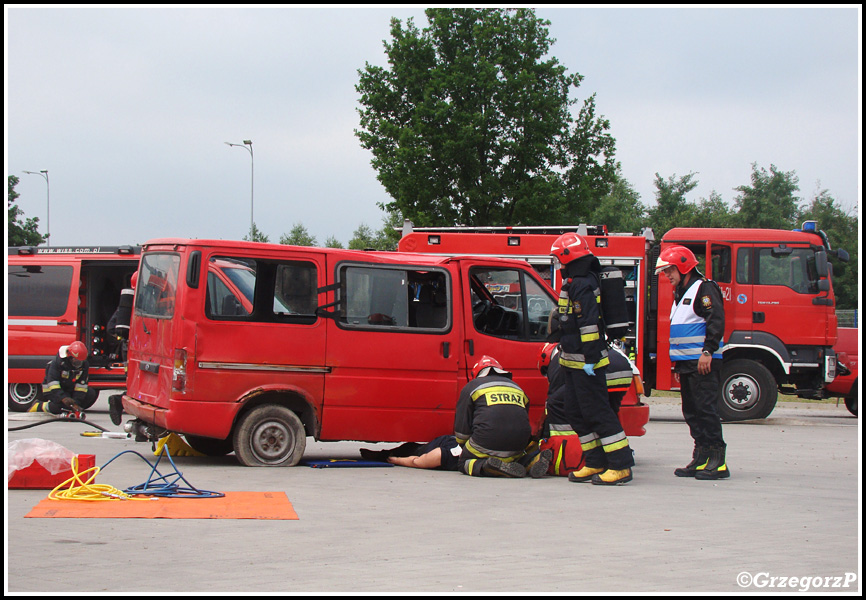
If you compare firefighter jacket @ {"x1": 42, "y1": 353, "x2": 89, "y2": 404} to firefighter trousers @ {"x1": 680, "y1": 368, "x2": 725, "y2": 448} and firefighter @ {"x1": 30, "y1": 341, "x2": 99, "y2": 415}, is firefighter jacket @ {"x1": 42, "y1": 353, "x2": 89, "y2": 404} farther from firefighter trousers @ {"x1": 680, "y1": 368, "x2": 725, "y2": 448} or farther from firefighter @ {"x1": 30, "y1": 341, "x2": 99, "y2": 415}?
firefighter trousers @ {"x1": 680, "y1": 368, "x2": 725, "y2": 448}

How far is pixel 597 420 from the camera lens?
7.93 meters

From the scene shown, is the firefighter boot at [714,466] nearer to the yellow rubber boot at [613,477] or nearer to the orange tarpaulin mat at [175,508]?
the yellow rubber boot at [613,477]

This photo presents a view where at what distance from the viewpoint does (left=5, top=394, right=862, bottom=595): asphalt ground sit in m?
4.59

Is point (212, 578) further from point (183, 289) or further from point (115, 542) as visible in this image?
point (183, 289)

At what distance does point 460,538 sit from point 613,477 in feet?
8.72

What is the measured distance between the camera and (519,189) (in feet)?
88.8

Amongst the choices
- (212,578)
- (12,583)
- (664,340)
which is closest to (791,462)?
(664,340)

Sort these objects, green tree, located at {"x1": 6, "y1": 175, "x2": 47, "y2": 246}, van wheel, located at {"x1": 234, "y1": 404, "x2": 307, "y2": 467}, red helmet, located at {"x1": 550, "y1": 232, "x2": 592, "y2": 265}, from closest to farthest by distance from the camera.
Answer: red helmet, located at {"x1": 550, "y1": 232, "x2": 592, "y2": 265} < van wheel, located at {"x1": 234, "y1": 404, "x2": 307, "y2": 467} < green tree, located at {"x1": 6, "y1": 175, "x2": 47, "y2": 246}

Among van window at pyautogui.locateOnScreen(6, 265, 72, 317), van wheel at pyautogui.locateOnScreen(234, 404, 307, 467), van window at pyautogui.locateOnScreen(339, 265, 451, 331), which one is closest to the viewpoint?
van wheel at pyautogui.locateOnScreen(234, 404, 307, 467)

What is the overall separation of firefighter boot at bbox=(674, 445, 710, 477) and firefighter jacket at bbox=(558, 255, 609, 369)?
4.67 feet

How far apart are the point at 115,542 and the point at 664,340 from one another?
35.1ft

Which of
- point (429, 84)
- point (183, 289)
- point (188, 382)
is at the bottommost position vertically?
point (188, 382)

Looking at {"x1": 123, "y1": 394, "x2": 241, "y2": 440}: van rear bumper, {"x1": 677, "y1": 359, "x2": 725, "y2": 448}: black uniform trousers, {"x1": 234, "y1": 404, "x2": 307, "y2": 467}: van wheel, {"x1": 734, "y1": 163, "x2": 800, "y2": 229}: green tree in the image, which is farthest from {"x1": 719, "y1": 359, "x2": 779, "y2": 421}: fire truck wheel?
{"x1": 734, "y1": 163, "x2": 800, "y2": 229}: green tree

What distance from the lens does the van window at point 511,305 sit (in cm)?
923
